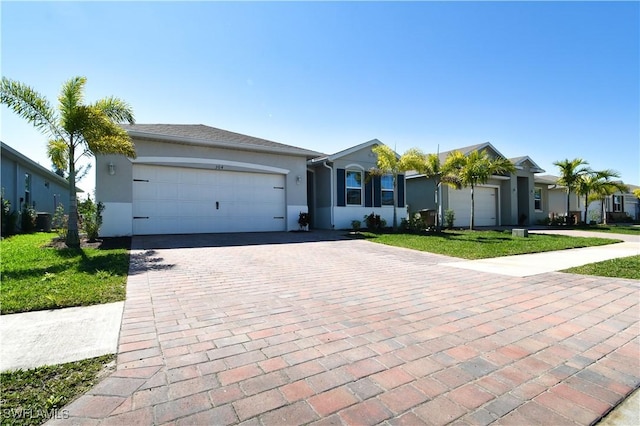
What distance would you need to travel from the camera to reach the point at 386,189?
1680 cm

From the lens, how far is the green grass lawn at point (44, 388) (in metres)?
1.72

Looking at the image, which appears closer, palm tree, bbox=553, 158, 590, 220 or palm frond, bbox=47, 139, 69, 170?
palm frond, bbox=47, 139, 69, 170

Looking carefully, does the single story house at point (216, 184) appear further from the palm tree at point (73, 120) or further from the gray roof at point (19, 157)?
the gray roof at point (19, 157)

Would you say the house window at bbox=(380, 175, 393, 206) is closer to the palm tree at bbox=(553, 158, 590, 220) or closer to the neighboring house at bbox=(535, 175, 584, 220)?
the palm tree at bbox=(553, 158, 590, 220)

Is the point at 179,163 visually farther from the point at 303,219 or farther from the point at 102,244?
the point at 303,219

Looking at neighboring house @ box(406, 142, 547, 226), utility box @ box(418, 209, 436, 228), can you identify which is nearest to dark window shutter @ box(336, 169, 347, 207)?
utility box @ box(418, 209, 436, 228)

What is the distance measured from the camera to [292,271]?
5977mm

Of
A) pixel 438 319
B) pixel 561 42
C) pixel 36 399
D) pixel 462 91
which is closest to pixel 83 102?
pixel 36 399

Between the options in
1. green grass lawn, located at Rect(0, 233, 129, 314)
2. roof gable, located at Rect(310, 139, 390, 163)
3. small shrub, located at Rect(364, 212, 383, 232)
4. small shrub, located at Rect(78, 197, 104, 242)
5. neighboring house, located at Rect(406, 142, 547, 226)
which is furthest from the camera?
neighboring house, located at Rect(406, 142, 547, 226)

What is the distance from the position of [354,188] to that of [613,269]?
10.9 metres

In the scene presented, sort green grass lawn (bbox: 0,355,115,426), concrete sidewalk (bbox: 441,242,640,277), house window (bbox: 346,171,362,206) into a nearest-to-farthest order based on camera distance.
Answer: green grass lawn (bbox: 0,355,115,426) → concrete sidewalk (bbox: 441,242,640,277) → house window (bbox: 346,171,362,206)

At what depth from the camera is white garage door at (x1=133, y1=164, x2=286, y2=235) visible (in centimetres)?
1126

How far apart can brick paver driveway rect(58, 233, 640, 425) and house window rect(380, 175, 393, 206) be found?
11.7 meters

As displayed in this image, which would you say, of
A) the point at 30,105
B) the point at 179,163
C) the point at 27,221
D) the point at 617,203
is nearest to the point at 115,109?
the point at 30,105
